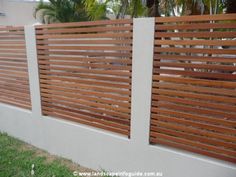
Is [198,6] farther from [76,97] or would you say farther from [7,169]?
[7,169]

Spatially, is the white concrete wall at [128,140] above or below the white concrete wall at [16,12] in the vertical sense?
below

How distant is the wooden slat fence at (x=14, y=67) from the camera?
3.77 m

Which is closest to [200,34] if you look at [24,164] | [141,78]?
[141,78]

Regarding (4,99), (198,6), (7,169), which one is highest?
(198,6)

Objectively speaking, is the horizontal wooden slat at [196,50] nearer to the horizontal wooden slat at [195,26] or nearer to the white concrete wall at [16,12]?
the horizontal wooden slat at [195,26]

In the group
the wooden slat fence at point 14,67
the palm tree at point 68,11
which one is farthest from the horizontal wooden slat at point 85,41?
the palm tree at point 68,11

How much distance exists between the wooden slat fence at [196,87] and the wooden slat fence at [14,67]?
7.84ft

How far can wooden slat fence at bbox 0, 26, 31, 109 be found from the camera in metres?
3.77

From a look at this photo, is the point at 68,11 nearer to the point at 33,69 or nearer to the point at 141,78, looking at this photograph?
the point at 33,69

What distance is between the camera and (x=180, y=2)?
4.77 meters

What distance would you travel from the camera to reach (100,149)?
10.2 feet

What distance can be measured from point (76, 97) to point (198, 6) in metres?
3.39

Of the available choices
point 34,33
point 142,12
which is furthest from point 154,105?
point 142,12

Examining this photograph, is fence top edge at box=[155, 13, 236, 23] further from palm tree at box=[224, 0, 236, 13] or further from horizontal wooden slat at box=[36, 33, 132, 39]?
palm tree at box=[224, 0, 236, 13]
